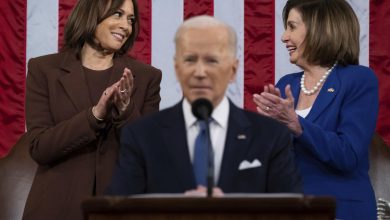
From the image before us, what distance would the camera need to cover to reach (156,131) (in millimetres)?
2414

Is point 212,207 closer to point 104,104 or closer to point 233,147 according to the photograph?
point 233,147

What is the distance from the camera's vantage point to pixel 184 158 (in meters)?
2.35

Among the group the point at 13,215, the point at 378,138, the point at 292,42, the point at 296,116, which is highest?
the point at 292,42

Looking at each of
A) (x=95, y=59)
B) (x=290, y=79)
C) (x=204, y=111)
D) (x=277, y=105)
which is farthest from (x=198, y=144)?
(x=290, y=79)

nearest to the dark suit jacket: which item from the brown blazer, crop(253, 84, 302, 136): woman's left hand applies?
crop(253, 84, 302, 136): woman's left hand

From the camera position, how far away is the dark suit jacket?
235 cm

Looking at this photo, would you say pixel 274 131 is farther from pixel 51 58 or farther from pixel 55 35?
pixel 55 35

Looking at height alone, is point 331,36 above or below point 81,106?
above

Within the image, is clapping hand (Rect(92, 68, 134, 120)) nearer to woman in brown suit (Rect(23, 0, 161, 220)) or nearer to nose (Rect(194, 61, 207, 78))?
woman in brown suit (Rect(23, 0, 161, 220))

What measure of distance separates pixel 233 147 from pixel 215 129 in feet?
0.25

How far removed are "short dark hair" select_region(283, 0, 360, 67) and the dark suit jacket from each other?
952mm

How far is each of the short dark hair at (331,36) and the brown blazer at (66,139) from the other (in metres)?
0.65

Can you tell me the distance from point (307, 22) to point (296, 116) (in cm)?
48

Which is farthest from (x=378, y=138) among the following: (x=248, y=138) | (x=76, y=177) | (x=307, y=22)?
(x=248, y=138)
